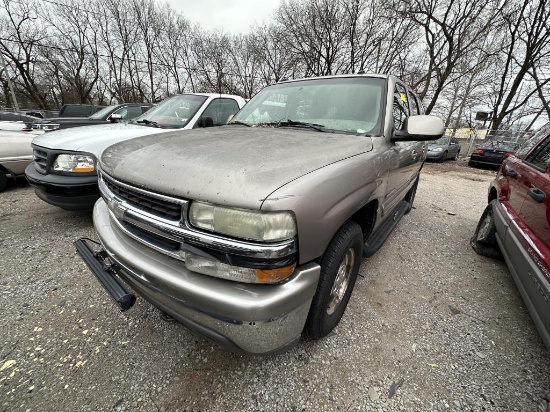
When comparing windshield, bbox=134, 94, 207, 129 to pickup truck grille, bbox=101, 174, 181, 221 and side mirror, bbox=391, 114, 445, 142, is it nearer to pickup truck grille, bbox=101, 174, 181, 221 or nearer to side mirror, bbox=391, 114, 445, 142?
pickup truck grille, bbox=101, 174, 181, 221

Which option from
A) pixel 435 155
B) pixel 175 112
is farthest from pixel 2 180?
pixel 435 155

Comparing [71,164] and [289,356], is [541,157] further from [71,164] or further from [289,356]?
[71,164]

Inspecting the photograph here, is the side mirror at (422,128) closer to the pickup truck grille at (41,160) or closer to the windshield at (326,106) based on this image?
the windshield at (326,106)

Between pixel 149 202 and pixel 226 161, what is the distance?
1.51ft

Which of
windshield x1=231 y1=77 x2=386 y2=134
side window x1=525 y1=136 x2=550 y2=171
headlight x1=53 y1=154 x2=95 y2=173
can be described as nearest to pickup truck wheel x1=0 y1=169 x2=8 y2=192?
headlight x1=53 y1=154 x2=95 y2=173

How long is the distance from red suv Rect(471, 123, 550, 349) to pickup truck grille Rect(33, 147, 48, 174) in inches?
186

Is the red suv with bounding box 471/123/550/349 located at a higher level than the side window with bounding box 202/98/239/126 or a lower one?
lower

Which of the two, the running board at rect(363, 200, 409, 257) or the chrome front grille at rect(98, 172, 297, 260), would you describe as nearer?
the chrome front grille at rect(98, 172, 297, 260)

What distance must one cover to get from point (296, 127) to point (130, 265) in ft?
5.29

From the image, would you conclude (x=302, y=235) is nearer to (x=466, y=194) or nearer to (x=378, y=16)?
(x=466, y=194)

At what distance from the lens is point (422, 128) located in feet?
6.61

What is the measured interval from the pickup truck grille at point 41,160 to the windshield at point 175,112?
4.58ft

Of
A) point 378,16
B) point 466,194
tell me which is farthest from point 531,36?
point 466,194

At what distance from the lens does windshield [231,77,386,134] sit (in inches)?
84.6
